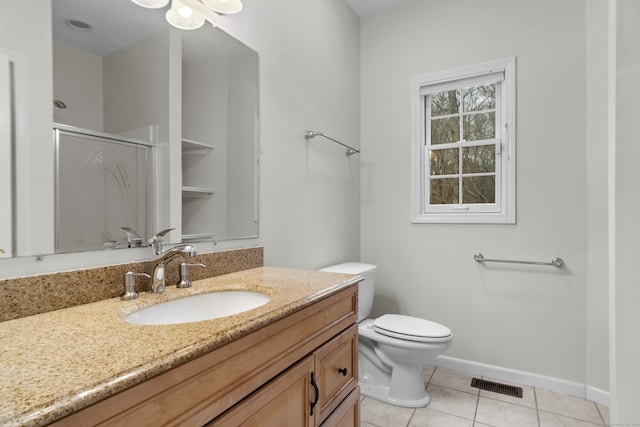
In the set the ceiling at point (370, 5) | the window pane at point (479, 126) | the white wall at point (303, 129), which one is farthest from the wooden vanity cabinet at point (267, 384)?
the ceiling at point (370, 5)

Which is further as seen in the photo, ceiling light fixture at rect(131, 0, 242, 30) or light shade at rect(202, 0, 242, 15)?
light shade at rect(202, 0, 242, 15)

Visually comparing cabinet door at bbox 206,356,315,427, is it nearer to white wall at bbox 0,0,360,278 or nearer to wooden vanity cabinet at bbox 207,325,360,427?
wooden vanity cabinet at bbox 207,325,360,427

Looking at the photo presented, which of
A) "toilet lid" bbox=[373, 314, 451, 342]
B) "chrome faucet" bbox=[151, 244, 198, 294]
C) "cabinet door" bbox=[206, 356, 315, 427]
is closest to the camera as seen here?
"cabinet door" bbox=[206, 356, 315, 427]

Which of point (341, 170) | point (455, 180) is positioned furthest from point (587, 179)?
point (341, 170)

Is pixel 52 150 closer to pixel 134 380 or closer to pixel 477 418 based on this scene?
pixel 134 380

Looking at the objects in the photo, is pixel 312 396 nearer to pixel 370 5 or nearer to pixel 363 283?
pixel 363 283

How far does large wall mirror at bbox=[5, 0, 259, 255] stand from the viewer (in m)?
0.98

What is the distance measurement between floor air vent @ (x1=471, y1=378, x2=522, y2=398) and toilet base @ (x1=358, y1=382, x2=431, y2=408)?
1.37 ft

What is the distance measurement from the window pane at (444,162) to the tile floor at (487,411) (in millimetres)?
1479

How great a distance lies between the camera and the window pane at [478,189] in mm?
2373

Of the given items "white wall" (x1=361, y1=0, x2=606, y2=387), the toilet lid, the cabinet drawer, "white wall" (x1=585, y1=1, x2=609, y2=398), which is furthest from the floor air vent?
the cabinet drawer

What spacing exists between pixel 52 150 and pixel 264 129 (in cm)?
98

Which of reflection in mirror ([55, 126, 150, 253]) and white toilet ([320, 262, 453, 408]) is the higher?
reflection in mirror ([55, 126, 150, 253])

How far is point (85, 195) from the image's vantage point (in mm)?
1009
